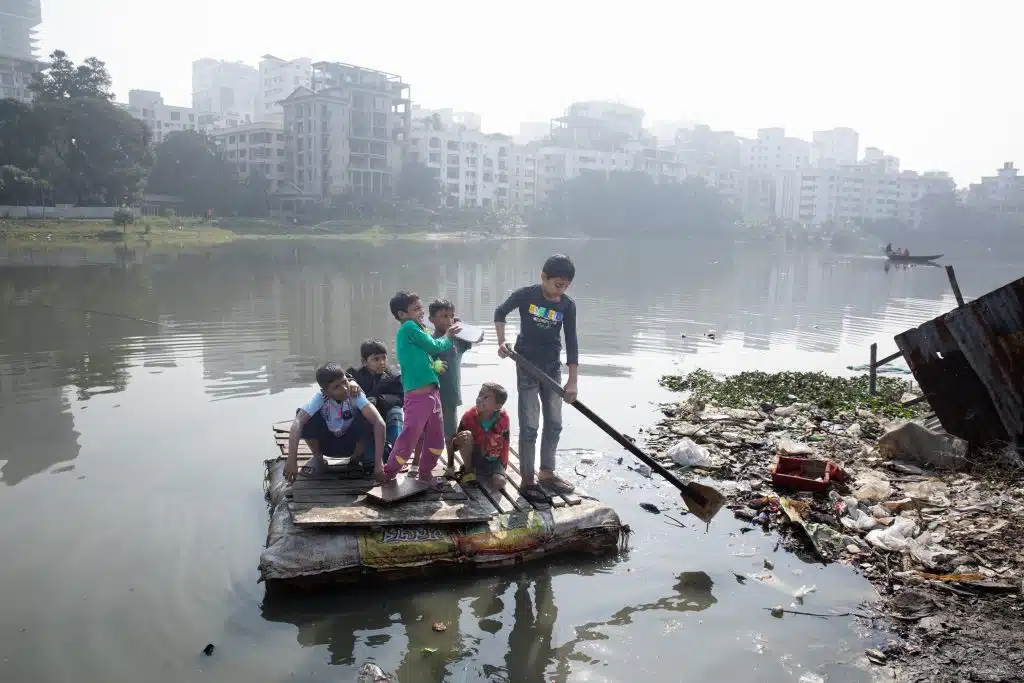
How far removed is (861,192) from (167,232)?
4049 inches

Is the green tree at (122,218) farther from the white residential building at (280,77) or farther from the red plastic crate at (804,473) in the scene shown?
the white residential building at (280,77)

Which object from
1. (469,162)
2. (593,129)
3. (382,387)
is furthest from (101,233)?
(593,129)

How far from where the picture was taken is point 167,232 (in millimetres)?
45781

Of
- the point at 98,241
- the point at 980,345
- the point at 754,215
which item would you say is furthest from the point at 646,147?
the point at 980,345

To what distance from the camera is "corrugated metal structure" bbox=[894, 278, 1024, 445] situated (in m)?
6.84

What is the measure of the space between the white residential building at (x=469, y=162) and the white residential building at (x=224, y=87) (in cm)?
5285

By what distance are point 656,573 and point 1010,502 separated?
2997 millimetres

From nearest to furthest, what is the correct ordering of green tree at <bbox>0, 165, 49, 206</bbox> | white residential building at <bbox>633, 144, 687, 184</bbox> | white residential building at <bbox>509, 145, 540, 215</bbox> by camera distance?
1. green tree at <bbox>0, 165, 49, 206</bbox>
2. white residential building at <bbox>509, 145, 540, 215</bbox>
3. white residential building at <bbox>633, 144, 687, 184</bbox>

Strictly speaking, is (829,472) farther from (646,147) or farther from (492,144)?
(646,147)

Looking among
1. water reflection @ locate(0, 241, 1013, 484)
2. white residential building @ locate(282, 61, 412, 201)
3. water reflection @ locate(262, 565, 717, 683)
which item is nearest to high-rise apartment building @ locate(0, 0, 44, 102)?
white residential building @ locate(282, 61, 412, 201)

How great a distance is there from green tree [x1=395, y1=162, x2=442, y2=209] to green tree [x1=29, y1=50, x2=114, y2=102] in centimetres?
2863

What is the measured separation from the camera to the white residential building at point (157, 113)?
8588cm

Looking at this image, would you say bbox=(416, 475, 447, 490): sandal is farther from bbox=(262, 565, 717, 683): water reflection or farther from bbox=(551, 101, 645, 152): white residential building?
bbox=(551, 101, 645, 152): white residential building

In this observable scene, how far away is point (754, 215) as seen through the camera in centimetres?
11144
